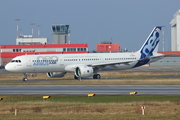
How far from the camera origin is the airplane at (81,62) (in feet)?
207

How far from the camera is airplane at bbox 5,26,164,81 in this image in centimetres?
6316

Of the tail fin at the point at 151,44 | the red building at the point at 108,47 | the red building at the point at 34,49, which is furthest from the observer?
Result: the red building at the point at 108,47

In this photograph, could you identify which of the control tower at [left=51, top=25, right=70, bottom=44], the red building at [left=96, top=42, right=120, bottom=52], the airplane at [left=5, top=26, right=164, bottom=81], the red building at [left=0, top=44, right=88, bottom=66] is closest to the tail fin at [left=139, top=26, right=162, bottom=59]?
the airplane at [left=5, top=26, right=164, bottom=81]

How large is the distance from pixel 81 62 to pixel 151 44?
14.3 m

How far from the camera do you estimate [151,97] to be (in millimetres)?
35750

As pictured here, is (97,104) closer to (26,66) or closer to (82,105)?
(82,105)

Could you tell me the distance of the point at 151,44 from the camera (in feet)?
237

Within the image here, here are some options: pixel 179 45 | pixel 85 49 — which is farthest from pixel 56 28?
pixel 179 45

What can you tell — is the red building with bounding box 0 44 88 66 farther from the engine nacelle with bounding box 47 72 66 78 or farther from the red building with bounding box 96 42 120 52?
the red building with bounding box 96 42 120 52

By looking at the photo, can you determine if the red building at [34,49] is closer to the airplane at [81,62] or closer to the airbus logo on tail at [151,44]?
the airbus logo on tail at [151,44]

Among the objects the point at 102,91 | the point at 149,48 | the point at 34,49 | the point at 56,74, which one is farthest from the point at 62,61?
the point at 34,49

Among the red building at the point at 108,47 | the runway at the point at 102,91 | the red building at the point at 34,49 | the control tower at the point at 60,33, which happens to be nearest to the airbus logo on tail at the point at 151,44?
the runway at the point at 102,91

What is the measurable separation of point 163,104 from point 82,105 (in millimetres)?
6412

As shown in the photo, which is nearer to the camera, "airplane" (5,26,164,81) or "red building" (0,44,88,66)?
"airplane" (5,26,164,81)
